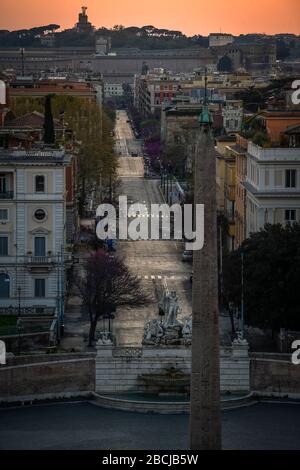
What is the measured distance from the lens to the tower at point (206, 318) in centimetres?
2225

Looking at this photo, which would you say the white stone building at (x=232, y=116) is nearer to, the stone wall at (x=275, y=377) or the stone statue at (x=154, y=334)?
the stone statue at (x=154, y=334)

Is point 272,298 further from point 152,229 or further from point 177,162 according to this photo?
point 177,162

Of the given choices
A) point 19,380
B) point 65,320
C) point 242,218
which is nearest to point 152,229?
point 242,218

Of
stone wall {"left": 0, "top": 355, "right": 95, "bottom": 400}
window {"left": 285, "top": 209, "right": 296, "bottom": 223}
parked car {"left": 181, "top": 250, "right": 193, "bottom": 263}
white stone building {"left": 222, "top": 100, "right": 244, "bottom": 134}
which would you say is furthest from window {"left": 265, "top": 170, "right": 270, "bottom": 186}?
white stone building {"left": 222, "top": 100, "right": 244, "bottom": 134}

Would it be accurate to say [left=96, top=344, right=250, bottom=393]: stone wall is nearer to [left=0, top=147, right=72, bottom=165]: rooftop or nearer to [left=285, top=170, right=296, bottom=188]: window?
[left=0, top=147, right=72, bottom=165]: rooftop

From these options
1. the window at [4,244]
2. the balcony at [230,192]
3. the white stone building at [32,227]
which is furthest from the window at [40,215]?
the balcony at [230,192]

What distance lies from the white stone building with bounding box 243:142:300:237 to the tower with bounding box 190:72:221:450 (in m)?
23.4

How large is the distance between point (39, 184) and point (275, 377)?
37.3ft

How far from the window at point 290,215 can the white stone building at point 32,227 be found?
241 inches

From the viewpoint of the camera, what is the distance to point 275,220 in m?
46.5

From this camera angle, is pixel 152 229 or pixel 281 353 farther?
pixel 152 229

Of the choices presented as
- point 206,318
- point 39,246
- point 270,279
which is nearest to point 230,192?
point 39,246

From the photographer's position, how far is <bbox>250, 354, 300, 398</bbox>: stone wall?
33312mm

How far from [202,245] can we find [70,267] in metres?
23.9
